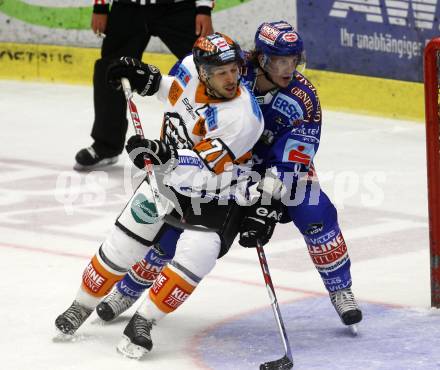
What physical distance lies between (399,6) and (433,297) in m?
3.79

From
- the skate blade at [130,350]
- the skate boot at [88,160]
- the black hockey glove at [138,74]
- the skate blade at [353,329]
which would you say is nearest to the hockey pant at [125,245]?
the skate blade at [130,350]

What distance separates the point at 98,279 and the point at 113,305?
268mm

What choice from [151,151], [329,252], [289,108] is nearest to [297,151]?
[289,108]

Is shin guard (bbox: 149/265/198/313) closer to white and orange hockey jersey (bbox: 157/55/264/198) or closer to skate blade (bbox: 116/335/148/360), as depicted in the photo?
skate blade (bbox: 116/335/148/360)

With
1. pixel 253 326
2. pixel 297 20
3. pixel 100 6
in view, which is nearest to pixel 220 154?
pixel 253 326

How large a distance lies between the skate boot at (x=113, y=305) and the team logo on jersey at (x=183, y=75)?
818mm

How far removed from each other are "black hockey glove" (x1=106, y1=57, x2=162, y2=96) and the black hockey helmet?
0.28m

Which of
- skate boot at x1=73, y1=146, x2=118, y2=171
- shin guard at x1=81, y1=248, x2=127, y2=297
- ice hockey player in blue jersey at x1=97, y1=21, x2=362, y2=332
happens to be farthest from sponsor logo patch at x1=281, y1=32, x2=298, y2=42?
skate boot at x1=73, y1=146, x2=118, y2=171

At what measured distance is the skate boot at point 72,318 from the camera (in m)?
4.55

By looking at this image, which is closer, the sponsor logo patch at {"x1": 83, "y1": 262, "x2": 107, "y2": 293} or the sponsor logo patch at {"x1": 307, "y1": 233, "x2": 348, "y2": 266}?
the sponsor logo patch at {"x1": 83, "y1": 262, "x2": 107, "y2": 293}

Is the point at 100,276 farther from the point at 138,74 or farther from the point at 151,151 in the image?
the point at 138,74

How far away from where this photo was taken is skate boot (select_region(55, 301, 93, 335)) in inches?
179

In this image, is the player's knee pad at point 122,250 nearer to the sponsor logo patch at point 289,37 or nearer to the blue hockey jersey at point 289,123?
the blue hockey jersey at point 289,123

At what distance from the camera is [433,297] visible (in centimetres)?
497
